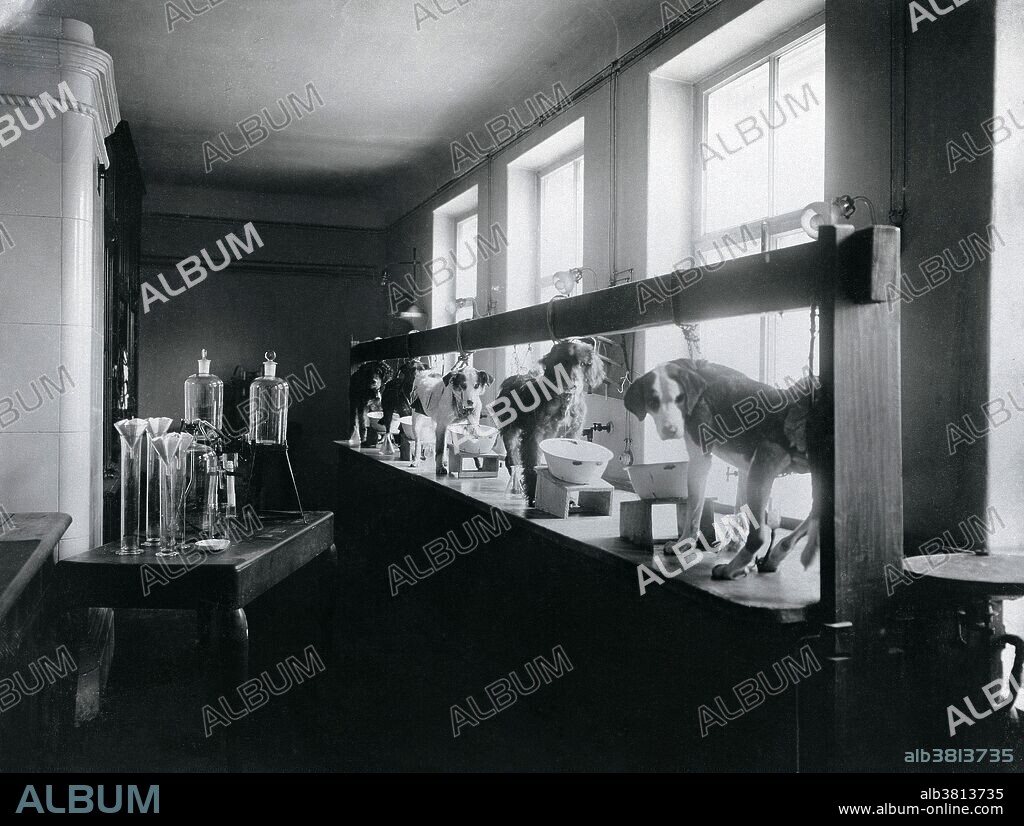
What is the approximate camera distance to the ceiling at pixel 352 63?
14.7 feet

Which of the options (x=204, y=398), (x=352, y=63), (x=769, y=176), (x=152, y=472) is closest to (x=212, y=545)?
(x=152, y=472)

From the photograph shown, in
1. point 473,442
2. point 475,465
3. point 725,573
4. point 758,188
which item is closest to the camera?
point 725,573

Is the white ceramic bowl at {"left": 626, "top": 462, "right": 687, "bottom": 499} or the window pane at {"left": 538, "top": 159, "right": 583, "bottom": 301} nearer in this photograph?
the white ceramic bowl at {"left": 626, "top": 462, "right": 687, "bottom": 499}

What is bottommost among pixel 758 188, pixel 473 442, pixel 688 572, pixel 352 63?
pixel 688 572

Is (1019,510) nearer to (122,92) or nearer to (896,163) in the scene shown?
(896,163)

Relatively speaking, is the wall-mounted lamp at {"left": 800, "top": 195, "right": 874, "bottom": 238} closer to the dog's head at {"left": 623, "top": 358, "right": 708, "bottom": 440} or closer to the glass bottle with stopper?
the dog's head at {"left": 623, "top": 358, "right": 708, "bottom": 440}

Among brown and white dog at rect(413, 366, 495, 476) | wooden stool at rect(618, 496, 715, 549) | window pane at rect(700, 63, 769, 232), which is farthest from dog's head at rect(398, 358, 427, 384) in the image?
wooden stool at rect(618, 496, 715, 549)

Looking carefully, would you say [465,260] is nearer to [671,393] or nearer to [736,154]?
[736,154]

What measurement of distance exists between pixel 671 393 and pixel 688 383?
0.05m

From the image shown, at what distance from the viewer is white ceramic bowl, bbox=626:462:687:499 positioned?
217cm

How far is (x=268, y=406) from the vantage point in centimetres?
394

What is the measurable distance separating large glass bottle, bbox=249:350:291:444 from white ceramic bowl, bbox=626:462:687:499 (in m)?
2.21

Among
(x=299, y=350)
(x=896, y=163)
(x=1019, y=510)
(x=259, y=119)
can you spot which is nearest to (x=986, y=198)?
(x=896, y=163)
